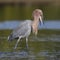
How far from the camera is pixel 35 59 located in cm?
1029

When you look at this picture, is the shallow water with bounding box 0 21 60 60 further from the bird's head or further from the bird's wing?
the bird's head

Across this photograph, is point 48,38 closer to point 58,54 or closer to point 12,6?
point 58,54

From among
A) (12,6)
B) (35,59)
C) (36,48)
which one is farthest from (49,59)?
(12,6)

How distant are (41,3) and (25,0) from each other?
1.47 m

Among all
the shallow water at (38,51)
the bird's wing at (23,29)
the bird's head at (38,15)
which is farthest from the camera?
the bird's wing at (23,29)

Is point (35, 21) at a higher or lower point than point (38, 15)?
lower

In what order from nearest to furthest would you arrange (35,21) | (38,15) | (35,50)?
(35,50)
(38,15)
(35,21)

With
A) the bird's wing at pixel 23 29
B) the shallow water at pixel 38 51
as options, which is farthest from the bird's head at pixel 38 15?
the shallow water at pixel 38 51

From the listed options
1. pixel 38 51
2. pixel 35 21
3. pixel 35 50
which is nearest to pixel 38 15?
pixel 35 21

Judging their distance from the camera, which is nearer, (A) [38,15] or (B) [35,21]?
(A) [38,15]

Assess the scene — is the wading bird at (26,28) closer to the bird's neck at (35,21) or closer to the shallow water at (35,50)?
the bird's neck at (35,21)

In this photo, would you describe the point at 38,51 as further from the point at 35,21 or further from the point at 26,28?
the point at 35,21

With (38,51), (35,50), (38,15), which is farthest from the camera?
Answer: (38,15)

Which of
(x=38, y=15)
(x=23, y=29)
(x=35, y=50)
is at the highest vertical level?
(x=38, y=15)
